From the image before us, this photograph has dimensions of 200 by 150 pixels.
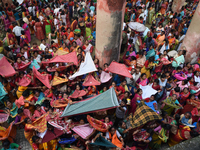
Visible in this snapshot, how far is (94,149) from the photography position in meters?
3.59

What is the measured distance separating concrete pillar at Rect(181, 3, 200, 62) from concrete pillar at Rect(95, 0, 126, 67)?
347 cm

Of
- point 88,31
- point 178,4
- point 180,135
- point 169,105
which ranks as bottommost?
point 180,135

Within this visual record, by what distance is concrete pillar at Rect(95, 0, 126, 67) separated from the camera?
4629 millimetres

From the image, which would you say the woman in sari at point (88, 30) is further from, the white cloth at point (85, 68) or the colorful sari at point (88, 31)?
the white cloth at point (85, 68)

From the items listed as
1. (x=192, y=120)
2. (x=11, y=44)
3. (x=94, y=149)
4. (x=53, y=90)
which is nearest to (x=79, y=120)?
(x=94, y=149)

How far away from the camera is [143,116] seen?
3592 millimetres

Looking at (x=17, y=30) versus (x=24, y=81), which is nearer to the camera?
(x=24, y=81)

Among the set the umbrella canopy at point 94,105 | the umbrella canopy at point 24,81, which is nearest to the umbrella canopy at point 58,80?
the umbrella canopy at point 24,81

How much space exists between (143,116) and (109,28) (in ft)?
9.79

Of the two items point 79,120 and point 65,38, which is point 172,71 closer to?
point 79,120

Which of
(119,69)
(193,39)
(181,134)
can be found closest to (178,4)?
→ (193,39)

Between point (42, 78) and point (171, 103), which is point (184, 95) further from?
point (42, 78)

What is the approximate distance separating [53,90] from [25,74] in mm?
1250

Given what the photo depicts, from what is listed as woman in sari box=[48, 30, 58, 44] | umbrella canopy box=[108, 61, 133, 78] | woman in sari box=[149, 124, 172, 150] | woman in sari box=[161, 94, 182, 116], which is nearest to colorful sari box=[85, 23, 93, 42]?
woman in sari box=[48, 30, 58, 44]
